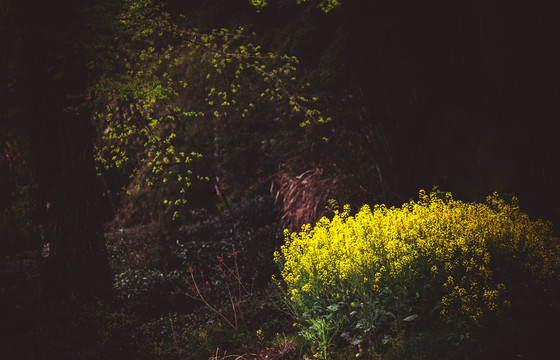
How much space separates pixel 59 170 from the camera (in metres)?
7.50

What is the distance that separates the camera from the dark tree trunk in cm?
743

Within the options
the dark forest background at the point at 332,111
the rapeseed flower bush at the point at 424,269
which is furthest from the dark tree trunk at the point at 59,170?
the rapeseed flower bush at the point at 424,269

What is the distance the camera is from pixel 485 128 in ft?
28.3

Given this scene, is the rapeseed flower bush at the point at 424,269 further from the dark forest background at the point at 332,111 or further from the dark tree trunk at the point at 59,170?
the dark tree trunk at the point at 59,170

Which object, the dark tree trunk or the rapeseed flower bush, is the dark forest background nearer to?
the dark tree trunk

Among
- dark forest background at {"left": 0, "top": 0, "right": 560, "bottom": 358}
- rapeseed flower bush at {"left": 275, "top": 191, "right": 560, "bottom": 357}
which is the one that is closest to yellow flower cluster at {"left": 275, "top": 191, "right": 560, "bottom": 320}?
rapeseed flower bush at {"left": 275, "top": 191, "right": 560, "bottom": 357}

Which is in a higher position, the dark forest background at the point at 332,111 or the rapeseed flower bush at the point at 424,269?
the dark forest background at the point at 332,111

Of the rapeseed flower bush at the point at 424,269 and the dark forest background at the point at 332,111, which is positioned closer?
the rapeseed flower bush at the point at 424,269

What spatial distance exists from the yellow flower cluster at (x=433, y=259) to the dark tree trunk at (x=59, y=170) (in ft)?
11.7

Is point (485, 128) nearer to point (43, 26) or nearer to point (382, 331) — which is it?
point (382, 331)

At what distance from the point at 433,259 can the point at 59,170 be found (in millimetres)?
5512

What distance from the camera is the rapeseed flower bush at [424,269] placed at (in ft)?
15.6

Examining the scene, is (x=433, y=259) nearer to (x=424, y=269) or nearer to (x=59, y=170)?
(x=424, y=269)

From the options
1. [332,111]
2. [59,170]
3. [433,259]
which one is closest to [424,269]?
[433,259]
